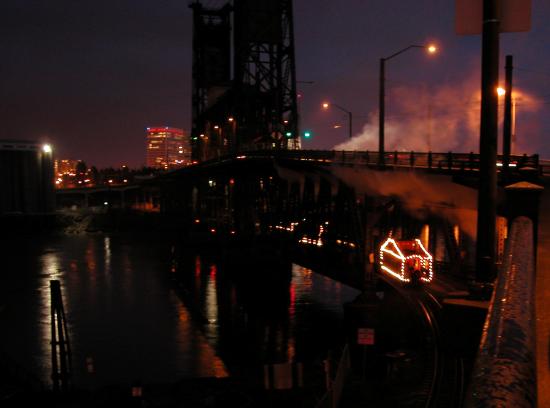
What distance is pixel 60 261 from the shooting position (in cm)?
6538

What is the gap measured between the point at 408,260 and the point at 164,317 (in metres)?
19.1

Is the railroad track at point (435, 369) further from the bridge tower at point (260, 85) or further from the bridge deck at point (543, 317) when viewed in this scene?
the bridge tower at point (260, 85)

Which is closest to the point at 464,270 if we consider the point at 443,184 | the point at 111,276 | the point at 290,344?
the point at 443,184

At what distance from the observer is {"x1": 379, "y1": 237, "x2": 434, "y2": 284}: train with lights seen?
86.0 ft

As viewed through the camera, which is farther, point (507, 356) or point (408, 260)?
point (408, 260)

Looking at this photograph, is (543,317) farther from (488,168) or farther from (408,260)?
(408,260)

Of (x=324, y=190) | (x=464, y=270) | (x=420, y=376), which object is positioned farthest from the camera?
(x=324, y=190)

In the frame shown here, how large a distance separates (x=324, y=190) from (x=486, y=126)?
101ft

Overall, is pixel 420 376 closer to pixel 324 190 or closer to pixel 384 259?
pixel 384 259

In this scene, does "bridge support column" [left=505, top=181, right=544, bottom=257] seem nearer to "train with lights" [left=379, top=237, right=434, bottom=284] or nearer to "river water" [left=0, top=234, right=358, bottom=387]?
"train with lights" [left=379, top=237, right=434, bottom=284]

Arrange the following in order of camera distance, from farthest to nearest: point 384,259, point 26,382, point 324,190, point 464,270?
point 324,190 < point 384,259 < point 464,270 < point 26,382

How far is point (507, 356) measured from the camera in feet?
8.48

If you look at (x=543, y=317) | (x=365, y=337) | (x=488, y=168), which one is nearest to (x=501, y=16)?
(x=488, y=168)

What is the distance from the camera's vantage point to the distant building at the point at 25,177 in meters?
89.1
